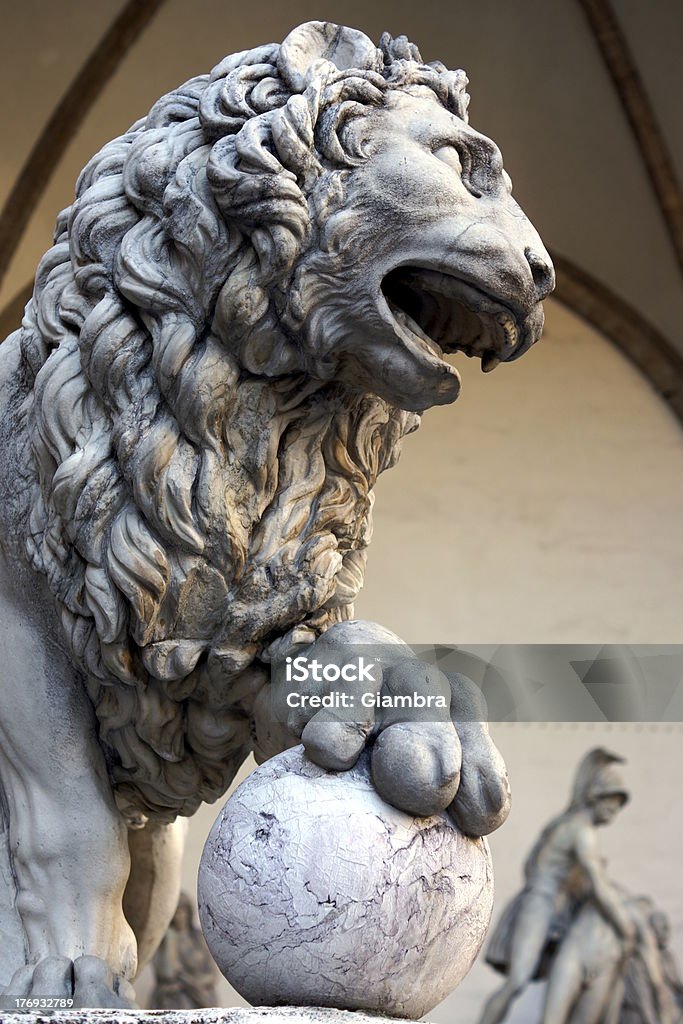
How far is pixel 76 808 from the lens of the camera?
1977 millimetres

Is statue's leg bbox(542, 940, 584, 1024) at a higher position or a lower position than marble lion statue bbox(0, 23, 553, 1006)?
lower

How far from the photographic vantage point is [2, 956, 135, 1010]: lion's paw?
183 cm

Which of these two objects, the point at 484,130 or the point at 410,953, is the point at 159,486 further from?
the point at 484,130

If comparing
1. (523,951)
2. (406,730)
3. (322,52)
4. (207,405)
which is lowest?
(523,951)

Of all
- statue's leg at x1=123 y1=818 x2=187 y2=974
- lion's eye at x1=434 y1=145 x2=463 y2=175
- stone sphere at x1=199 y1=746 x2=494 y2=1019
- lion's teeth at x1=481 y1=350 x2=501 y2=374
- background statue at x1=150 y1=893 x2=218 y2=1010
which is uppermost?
lion's eye at x1=434 y1=145 x2=463 y2=175

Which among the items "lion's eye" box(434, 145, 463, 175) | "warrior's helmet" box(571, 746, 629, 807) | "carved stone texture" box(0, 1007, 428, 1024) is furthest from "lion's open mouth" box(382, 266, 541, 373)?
"warrior's helmet" box(571, 746, 629, 807)

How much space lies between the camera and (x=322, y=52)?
1929mm

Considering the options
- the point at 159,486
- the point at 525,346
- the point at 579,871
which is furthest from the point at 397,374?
the point at 579,871

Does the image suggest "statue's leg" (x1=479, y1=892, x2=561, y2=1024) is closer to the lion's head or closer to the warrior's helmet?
the warrior's helmet

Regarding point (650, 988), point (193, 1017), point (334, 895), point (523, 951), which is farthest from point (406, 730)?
point (650, 988)

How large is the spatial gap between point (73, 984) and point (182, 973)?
440 centimetres

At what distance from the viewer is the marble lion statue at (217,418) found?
176cm

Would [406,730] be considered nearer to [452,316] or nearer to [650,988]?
[452,316]

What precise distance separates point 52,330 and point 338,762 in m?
0.66
